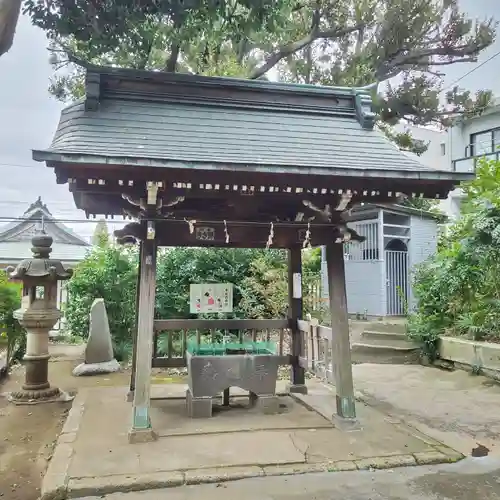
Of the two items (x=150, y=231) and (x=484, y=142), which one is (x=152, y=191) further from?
(x=484, y=142)

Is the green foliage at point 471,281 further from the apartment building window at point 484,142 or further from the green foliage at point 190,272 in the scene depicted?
the apartment building window at point 484,142

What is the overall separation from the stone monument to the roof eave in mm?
5043

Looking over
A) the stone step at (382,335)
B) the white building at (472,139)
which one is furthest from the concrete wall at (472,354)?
the white building at (472,139)

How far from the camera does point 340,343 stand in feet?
17.2

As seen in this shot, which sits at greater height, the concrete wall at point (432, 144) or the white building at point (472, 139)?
the concrete wall at point (432, 144)

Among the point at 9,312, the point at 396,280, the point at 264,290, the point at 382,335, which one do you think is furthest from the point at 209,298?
the point at 396,280

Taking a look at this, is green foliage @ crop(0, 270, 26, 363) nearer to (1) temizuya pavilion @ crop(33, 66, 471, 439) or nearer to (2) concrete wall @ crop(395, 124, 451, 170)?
(1) temizuya pavilion @ crop(33, 66, 471, 439)

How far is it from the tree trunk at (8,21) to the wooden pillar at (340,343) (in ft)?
12.5

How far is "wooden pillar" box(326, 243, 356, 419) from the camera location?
5.17 metres

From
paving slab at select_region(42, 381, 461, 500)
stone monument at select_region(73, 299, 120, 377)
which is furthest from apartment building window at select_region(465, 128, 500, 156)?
stone monument at select_region(73, 299, 120, 377)

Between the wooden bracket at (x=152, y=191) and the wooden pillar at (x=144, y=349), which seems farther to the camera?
the wooden pillar at (x=144, y=349)

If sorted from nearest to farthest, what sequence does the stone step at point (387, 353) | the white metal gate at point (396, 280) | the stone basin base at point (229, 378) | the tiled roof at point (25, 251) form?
the stone basin base at point (229, 378)
the stone step at point (387, 353)
the white metal gate at point (396, 280)
the tiled roof at point (25, 251)

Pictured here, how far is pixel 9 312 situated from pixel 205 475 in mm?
5252

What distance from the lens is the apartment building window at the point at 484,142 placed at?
677 inches
